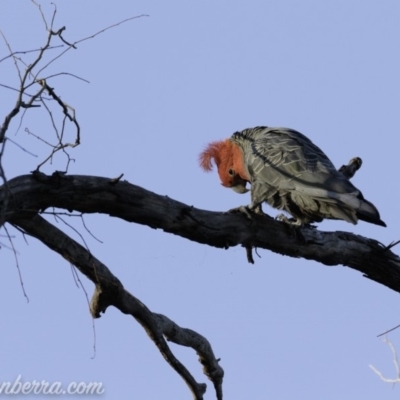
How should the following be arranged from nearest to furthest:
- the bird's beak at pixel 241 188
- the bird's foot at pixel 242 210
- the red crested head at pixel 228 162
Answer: the bird's foot at pixel 242 210 < the red crested head at pixel 228 162 < the bird's beak at pixel 241 188

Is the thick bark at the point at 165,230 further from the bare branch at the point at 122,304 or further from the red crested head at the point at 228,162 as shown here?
the red crested head at the point at 228,162

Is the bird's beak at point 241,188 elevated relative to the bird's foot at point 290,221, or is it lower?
elevated

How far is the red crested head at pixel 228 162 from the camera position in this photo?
882cm

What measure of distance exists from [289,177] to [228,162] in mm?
1238

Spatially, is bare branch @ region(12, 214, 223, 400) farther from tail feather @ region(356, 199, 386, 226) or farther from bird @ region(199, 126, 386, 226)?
tail feather @ region(356, 199, 386, 226)

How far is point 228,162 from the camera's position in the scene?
8.97 m

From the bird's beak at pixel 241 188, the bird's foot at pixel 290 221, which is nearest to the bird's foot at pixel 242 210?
the bird's foot at pixel 290 221

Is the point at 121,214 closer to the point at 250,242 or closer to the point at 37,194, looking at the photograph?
the point at 37,194

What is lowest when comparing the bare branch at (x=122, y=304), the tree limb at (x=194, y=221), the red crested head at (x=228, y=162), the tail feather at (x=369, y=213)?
the bare branch at (x=122, y=304)

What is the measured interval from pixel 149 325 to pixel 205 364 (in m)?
0.72

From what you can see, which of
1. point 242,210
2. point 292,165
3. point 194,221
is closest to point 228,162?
point 292,165

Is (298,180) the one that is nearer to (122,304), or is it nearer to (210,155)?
(210,155)

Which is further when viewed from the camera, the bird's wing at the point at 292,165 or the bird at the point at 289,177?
the bird's wing at the point at 292,165

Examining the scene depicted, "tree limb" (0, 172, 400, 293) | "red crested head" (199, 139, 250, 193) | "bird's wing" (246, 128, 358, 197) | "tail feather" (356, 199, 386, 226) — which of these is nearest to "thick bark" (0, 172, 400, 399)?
"tree limb" (0, 172, 400, 293)
